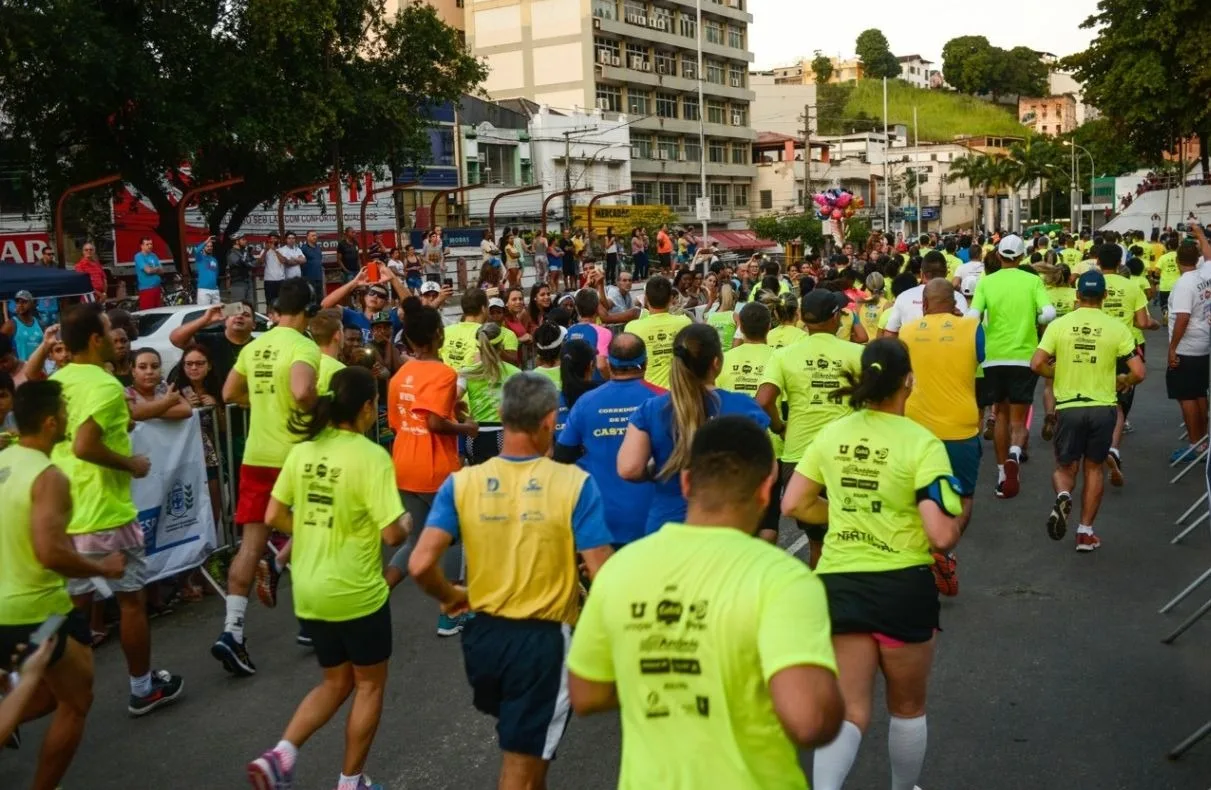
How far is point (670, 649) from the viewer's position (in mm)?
2645

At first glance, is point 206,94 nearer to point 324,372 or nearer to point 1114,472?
point 324,372

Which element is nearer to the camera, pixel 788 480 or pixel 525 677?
pixel 525 677

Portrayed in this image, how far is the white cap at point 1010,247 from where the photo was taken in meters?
10.7

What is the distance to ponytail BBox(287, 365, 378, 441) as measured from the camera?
4887mm

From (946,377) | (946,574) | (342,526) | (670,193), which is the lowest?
(946,574)

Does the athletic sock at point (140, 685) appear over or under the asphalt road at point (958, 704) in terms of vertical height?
over

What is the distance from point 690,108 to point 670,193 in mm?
7555

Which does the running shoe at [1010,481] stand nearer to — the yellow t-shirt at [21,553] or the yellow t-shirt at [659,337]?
the yellow t-shirt at [659,337]

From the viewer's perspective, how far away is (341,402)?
16.0 feet

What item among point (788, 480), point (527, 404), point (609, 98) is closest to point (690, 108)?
point (609, 98)

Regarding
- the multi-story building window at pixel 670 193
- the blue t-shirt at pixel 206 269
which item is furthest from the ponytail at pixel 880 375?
the multi-story building window at pixel 670 193

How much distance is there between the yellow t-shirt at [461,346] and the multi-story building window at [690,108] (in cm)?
7147

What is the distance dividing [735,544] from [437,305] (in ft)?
26.3

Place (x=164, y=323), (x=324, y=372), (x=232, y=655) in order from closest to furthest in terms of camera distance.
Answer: (x=232, y=655)
(x=324, y=372)
(x=164, y=323)
